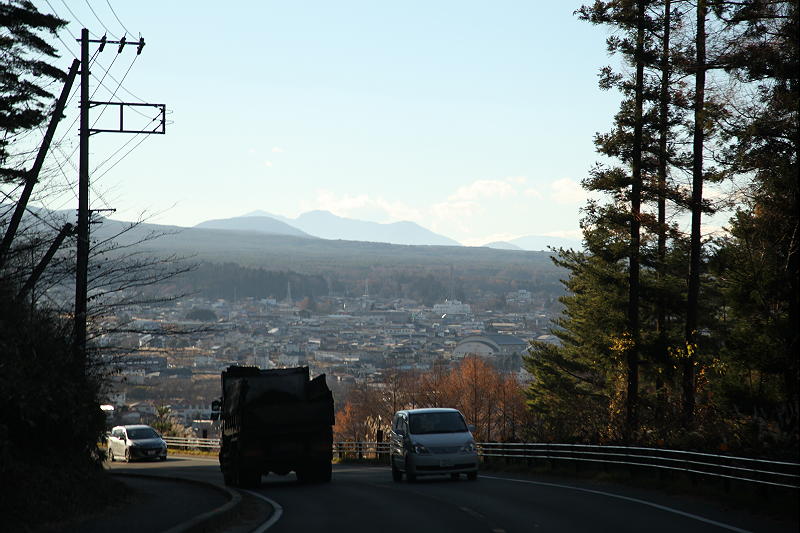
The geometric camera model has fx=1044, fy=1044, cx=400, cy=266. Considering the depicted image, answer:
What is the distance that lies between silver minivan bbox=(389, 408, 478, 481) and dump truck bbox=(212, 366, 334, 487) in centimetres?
213

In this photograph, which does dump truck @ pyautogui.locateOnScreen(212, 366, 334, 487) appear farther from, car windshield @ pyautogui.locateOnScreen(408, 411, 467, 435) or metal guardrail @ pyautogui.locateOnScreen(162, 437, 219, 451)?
metal guardrail @ pyautogui.locateOnScreen(162, 437, 219, 451)

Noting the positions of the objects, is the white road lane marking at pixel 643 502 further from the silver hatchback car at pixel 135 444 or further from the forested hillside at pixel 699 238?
the silver hatchback car at pixel 135 444

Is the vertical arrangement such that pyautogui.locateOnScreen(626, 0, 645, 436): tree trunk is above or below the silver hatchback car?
above

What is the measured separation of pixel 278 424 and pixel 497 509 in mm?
9328

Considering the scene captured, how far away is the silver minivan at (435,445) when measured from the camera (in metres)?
27.6

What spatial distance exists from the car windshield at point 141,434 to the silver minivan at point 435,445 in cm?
2405

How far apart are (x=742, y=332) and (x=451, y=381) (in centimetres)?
8683

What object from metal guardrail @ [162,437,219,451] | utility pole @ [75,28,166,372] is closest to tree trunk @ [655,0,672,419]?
utility pole @ [75,28,166,372]

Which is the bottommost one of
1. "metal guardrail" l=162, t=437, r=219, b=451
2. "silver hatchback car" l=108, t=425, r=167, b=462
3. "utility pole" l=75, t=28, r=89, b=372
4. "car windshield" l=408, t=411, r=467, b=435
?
"metal guardrail" l=162, t=437, r=219, b=451

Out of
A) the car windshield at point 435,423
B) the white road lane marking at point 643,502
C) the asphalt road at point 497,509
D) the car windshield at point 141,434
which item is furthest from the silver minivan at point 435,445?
the car windshield at point 141,434

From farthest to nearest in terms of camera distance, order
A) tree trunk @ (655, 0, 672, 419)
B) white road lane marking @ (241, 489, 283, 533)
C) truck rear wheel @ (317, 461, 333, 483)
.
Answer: tree trunk @ (655, 0, 672, 419)
truck rear wheel @ (317, 461, 333, 483)
white road lane marking @ (241, 489, 283, 533)

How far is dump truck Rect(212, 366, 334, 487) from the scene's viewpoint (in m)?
27.2

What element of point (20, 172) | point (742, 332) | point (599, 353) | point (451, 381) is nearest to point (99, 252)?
point (20, 172)

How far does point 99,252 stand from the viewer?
25.8 metres
